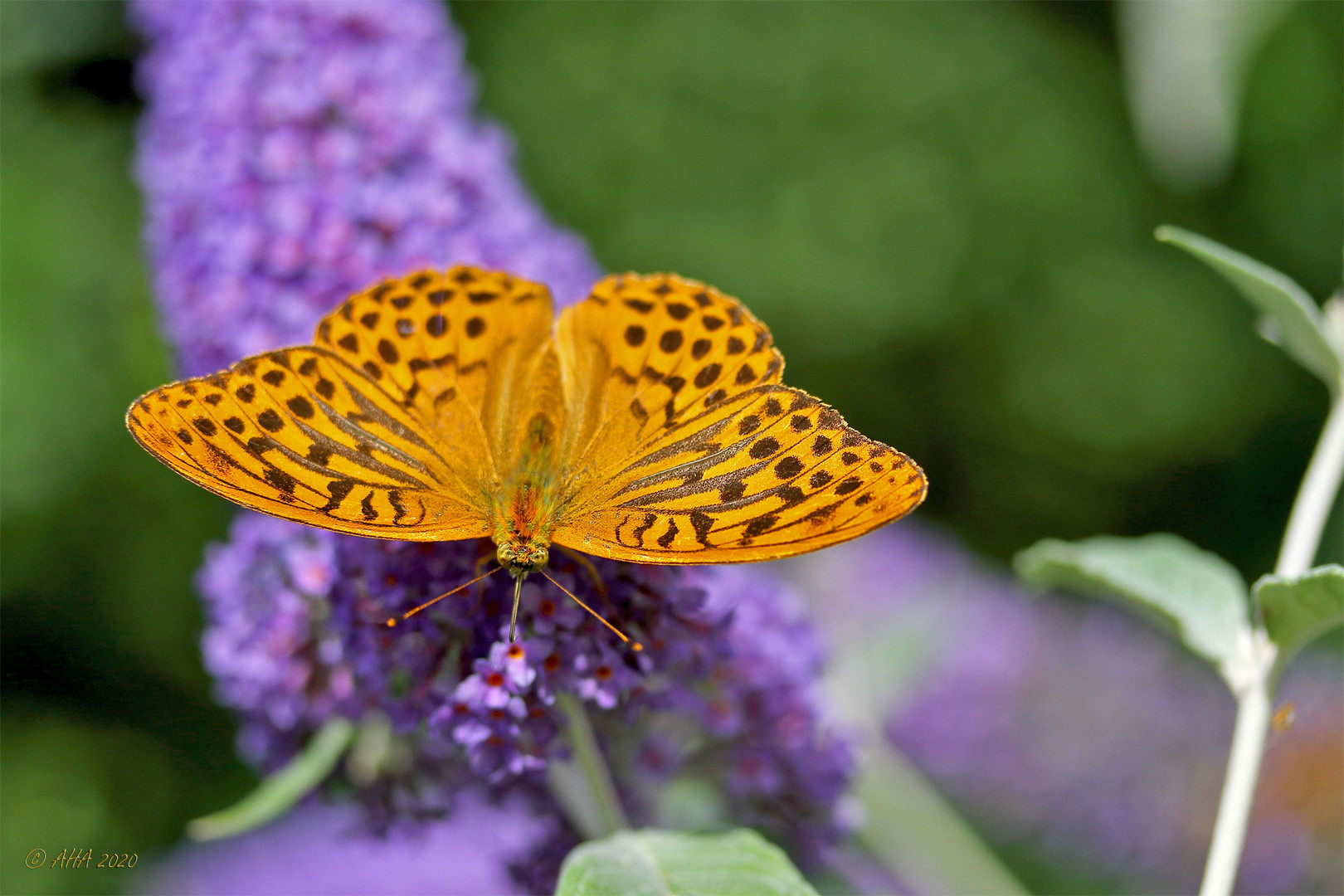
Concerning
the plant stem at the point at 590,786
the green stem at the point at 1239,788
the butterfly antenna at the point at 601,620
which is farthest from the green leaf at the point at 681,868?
the green stem at the point at 1239,788

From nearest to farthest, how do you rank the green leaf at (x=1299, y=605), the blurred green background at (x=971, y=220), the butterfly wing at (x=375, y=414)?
the green leaf at (x=1299, y=605)
the butterfly wing at (x=375, y=414)
the blurred green background at (x=971, y=220)

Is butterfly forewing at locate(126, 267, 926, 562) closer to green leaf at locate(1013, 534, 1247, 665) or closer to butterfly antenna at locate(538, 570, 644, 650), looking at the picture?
butterfly antenna at locate(538, 570, 644, 650)

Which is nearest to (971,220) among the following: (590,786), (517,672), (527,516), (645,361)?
(645,361)

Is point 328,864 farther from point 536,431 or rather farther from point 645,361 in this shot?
point 645,361

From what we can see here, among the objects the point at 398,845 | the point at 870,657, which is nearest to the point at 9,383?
the point at 398,845

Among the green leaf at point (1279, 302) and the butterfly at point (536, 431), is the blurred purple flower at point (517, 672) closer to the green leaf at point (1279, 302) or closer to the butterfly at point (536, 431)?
the butterfly at point (536, 431)

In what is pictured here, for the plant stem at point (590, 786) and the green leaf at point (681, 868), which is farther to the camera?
the plant stem at point (590, 786)
